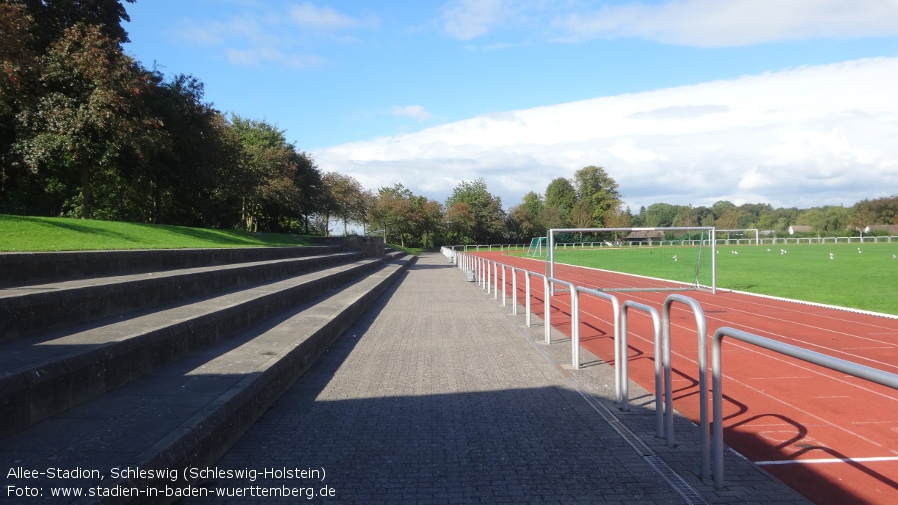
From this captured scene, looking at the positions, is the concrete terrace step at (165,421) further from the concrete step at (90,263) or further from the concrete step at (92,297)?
the concrete step at (90,263)

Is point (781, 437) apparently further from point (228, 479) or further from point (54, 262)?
point (54, 262)

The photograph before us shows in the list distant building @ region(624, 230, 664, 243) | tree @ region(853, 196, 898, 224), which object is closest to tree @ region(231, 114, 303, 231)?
distant building @ region(624, 230, 664, 243)

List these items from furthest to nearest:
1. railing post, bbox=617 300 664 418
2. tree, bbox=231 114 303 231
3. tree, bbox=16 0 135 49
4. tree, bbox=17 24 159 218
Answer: tree, bbox=231 114 303 231
tree, bbox=16 0 135 49
tree, bbox=17 24 159 218
railing post, bbox=617 300 664 418

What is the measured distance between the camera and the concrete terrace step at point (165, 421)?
11.4 ft

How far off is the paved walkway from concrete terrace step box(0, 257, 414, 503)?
25 centimetres

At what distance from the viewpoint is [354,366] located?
26.6ft

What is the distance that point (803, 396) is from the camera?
661 centimetres

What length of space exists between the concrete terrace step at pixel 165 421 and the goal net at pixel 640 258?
388 inches

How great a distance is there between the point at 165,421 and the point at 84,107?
672 inches

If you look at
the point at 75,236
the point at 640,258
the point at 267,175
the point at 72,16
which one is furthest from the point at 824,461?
the point at 267,175

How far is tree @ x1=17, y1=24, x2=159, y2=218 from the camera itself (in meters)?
18.1

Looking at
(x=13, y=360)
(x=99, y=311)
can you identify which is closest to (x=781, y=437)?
(x=13, y=360)

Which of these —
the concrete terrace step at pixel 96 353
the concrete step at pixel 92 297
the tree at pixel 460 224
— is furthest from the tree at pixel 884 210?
the concrete terrace step at pixel 96 353

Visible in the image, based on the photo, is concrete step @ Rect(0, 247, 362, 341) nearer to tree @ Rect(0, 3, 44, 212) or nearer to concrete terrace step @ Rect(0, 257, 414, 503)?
concrete terrace step @ Rect(0, 257, 414, 503)
